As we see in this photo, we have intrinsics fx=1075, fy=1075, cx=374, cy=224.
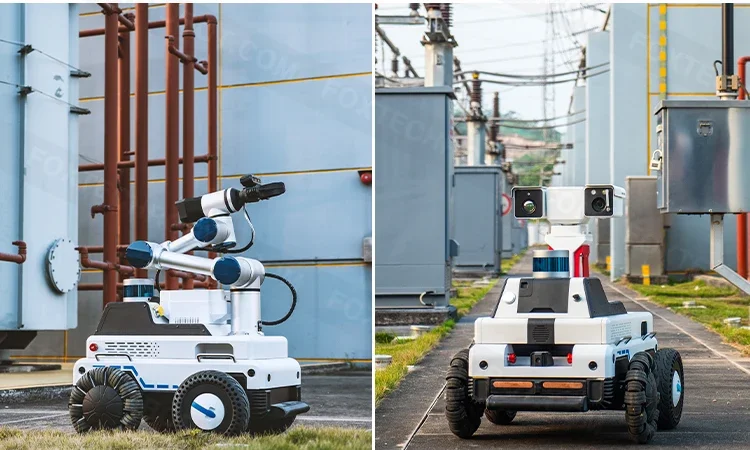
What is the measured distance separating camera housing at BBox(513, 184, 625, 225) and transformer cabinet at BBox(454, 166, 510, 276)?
63.9ft

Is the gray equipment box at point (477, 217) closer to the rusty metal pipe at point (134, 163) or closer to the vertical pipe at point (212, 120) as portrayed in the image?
the rusty metal pipe at point (134, 163)

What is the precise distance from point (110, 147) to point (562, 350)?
5.28m

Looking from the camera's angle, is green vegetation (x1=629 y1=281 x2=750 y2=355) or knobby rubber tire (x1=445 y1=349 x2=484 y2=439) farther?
green vegetation (x1=629 y1=281 x2=750 y2=355)

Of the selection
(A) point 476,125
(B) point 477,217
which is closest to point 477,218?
(B) point 477,217

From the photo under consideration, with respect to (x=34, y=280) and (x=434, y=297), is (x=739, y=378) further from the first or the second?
(x=34, y=280)

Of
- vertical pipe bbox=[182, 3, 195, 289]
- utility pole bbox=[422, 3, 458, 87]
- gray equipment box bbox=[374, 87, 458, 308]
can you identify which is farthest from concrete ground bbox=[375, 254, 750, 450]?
utility pole bbox=[422, 3, 458, 87]

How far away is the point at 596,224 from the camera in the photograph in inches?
1179

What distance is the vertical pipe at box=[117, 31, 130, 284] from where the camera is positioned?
38.3 feet

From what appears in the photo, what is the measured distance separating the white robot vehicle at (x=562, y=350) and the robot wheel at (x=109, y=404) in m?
1.86

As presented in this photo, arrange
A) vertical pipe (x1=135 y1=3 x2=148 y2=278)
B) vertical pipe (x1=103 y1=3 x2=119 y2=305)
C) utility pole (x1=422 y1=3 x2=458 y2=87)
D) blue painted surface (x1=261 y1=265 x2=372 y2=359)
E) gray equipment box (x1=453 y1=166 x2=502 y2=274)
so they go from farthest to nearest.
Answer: gray equipment box (x1=453 y1=166 x2=502 y2=274)
utility pole (x1=422 y1=3 x2=458 y2=87)
blue painted surface (x1=261 y1=265 x2=372 y2=359)
vertical pipe (x1=135 y1=3 x2=148 y2=278)
vertical pipe (x1=103 y1=3 x2=119 y2=305)

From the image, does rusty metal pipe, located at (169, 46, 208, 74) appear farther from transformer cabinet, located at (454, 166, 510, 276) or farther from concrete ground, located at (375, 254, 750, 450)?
transformer cabinet, located at (454, 166, 510, 276)

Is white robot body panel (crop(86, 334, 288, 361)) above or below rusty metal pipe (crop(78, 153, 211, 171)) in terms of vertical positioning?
below

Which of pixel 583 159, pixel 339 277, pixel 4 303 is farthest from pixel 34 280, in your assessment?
pixel 583 159

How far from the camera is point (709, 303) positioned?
16000mm
